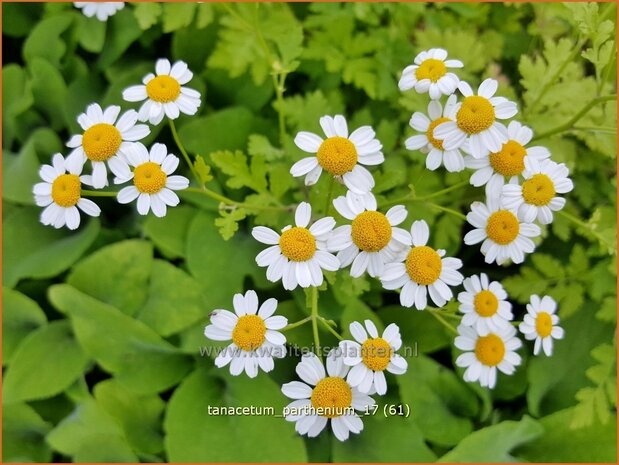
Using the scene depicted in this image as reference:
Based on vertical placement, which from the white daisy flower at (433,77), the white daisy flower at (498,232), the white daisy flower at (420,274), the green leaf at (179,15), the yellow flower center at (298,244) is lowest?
the white daisy flower at (420,274)

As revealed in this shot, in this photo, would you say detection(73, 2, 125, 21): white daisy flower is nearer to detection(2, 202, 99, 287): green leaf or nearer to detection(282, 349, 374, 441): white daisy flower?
detection(2, 202, 99, 287): green leaf

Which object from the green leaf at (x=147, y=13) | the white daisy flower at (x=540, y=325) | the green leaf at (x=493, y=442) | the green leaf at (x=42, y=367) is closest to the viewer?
the white daisy flower at (x=540, y=325)

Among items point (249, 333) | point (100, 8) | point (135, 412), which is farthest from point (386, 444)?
point (100, 8)

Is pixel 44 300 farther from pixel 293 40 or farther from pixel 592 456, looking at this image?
pixel 592 456

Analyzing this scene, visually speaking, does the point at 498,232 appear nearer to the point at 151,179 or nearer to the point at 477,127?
the point at 477,127

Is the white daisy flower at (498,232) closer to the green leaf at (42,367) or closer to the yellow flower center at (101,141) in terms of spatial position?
the yellow flower center at (101,141)

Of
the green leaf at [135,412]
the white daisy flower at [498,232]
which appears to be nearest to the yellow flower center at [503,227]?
the white daisy flower at [498,232]

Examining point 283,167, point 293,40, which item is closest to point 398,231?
point 283,167
